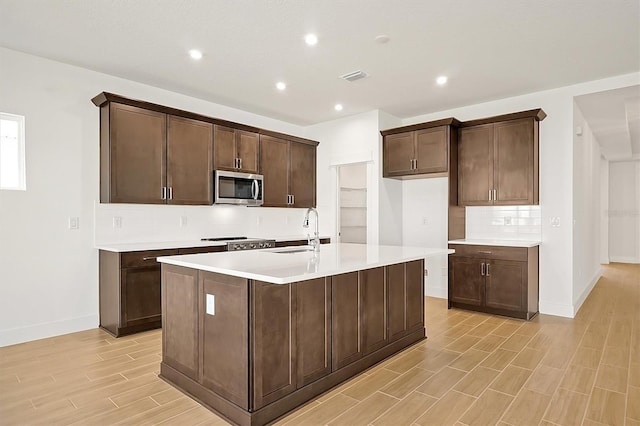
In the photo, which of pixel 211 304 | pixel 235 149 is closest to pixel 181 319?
pixel 211 304

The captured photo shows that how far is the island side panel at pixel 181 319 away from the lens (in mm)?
2500

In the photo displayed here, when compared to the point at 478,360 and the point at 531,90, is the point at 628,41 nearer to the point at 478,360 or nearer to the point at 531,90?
the point at 531,90

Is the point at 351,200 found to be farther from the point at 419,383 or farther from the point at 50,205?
the point at 50,205

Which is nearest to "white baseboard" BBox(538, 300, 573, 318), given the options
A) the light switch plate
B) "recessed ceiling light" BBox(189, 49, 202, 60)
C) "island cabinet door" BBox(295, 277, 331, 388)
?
"island cabinet door" BBox(295, 277, 331, 388)

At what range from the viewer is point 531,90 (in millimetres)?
4680

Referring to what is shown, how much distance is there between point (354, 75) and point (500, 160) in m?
2.21

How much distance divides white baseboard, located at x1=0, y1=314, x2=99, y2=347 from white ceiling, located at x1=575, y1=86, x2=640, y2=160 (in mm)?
6187

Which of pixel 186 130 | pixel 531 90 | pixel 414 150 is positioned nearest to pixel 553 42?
pixel 531 90

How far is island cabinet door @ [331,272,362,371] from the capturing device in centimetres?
268

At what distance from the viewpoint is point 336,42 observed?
337 cm

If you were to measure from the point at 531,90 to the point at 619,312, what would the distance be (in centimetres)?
301

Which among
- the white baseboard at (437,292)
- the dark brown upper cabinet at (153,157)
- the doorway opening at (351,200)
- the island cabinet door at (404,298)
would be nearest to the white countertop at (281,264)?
the island cabinet door at (404,298)

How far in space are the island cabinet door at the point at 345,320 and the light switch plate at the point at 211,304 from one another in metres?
0.82

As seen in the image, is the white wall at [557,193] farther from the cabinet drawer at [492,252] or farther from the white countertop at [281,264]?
the white countertop at [281,264]
